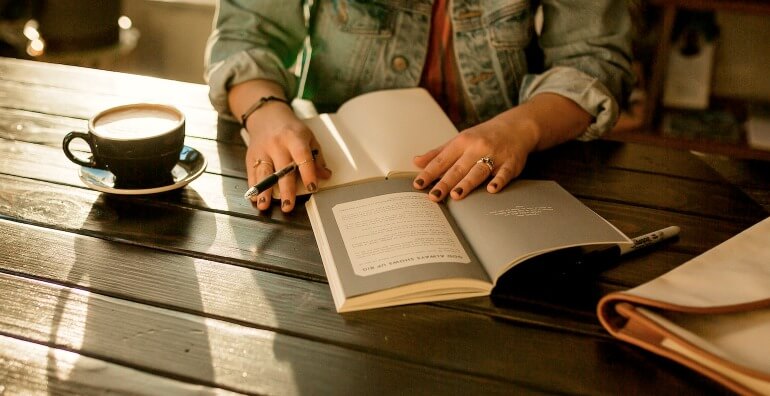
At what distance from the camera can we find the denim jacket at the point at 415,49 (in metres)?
1.08

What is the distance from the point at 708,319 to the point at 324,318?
1.21ft

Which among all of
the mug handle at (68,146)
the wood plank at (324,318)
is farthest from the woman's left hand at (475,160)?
the mug handle at (68,146)

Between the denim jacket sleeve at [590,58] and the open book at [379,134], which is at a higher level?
the denim jacket sleeve at [590,58]

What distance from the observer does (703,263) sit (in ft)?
2.30

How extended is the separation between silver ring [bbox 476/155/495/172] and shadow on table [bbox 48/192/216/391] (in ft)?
1.22

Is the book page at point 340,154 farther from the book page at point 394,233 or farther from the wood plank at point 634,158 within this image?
the wood plank at point 634,158

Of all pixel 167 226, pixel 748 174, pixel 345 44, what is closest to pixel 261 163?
pixel 167 226

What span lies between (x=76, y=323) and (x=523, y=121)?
650mm

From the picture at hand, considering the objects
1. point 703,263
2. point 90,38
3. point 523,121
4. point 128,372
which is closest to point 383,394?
point 128,372

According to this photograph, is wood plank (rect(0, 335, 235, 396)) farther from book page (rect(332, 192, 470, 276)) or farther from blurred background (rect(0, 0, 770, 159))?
blurred background (rect(0, 0, 770, 159))

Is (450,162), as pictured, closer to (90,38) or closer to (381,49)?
(381,49)

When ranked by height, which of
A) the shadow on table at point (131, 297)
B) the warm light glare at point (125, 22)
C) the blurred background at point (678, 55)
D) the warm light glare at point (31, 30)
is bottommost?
the warm light glare at point (125, 22)

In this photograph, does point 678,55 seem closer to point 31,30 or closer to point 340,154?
point 340,154

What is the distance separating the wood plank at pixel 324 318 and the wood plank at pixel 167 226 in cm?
2
